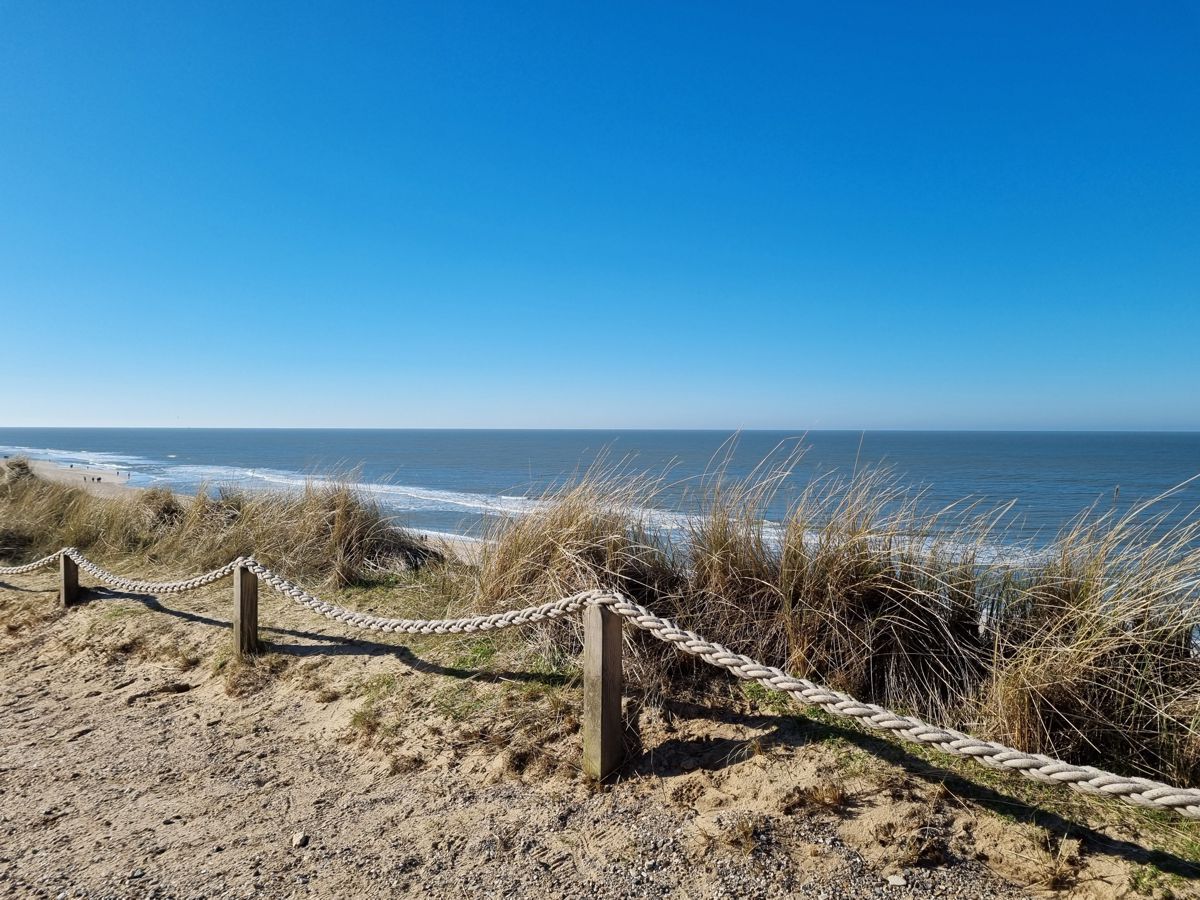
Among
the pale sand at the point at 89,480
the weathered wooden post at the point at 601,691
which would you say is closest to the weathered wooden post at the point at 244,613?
the weathered wooden post at the point at 601,691

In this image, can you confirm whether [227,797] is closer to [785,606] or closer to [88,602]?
[785,606]

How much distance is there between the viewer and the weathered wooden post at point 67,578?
664 cm

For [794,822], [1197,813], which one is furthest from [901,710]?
[1197,813]

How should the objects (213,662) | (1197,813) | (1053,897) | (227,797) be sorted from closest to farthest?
1. (1197,813)
2. (1053,897)
3. (227,797)
4. (213,662)

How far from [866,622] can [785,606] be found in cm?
46

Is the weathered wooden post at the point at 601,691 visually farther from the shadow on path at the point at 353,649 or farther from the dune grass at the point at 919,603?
the shadow on path at the point at 353,649

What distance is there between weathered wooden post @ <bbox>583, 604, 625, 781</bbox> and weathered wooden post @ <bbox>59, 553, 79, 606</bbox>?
614cm

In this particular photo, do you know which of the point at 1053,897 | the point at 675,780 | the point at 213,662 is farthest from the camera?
the point at 213,662

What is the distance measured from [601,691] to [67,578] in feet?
20.7

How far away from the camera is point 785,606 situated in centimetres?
397

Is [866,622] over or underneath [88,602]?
over

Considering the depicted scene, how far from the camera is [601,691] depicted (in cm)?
311

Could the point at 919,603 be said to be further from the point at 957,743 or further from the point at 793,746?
the point at 957,743

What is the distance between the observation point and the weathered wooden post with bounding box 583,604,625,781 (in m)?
3.13
